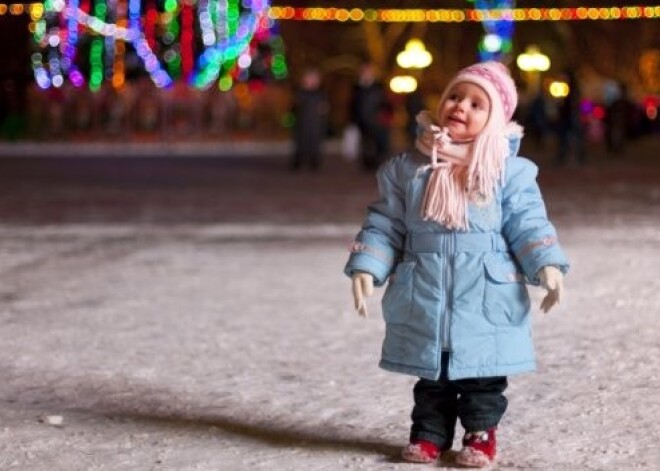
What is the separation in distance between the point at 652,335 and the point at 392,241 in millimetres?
3241

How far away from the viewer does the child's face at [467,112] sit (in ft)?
16.6

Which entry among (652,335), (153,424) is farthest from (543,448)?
(652,335)

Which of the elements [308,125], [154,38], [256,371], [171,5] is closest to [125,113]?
[154,38]

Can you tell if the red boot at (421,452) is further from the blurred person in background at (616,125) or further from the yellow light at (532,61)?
the yellow light at (532,61)

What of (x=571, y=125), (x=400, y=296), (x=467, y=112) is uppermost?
(x=467, y=112)

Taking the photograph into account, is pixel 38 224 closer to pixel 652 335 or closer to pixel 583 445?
pixel 652 335

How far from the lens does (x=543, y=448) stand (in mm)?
5375

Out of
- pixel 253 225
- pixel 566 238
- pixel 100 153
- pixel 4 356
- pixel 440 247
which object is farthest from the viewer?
pixel 100 153

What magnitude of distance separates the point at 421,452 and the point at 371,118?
21.6 meters

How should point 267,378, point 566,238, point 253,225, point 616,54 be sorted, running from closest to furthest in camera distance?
point 267,378 → point 566,238 → point 253,225 → point 616,54

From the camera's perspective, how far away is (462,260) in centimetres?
503

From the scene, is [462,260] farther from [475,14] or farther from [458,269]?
[475,14]

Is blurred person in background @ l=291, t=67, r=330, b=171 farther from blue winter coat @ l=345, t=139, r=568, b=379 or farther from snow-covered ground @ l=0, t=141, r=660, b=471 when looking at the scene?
blue winter coat @ l=345, t=139, r=568, b=379

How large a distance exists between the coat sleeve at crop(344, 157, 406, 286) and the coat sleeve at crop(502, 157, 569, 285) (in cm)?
33
